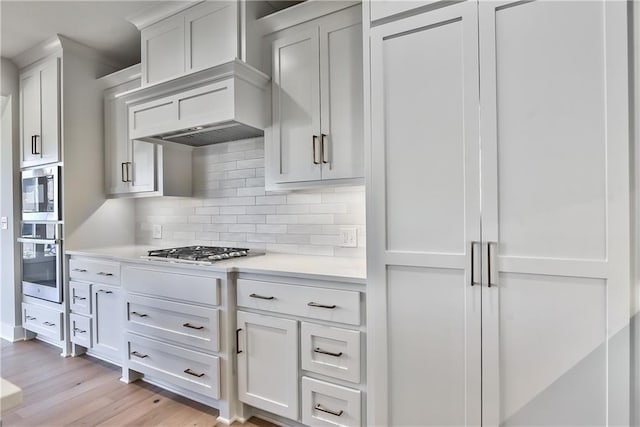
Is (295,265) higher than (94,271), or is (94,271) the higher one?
(295,265)

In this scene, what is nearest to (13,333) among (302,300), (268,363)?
(268,363)

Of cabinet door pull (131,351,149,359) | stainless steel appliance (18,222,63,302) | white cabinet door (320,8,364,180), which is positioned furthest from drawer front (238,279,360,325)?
stainless steel appliance (18,222,63,302)

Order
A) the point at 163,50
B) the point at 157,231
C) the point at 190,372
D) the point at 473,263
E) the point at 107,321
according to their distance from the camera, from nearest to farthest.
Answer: the point at 473,263, the point at 190,372, the point at 163,50, the point at 107,321, the point at 157,231

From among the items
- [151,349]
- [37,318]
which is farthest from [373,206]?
[37,318]

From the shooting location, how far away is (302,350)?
5.76ft

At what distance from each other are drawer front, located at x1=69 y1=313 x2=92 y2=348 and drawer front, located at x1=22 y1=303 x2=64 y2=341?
0.18 m

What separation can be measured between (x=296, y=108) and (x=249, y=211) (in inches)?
37.4

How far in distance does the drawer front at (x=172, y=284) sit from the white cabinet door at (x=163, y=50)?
1352 mm

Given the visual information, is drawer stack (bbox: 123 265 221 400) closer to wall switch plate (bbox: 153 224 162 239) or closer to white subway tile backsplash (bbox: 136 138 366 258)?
white subway tile backsplash (bbox: 136 138 366 258)

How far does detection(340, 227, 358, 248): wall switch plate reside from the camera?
2.28 meters

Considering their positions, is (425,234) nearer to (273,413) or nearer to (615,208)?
(615,208)

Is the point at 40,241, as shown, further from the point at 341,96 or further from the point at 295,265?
the point at 341,96

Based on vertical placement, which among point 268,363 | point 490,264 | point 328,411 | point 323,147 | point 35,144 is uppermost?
point 35,144

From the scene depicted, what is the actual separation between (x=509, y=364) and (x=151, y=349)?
6.93ft
